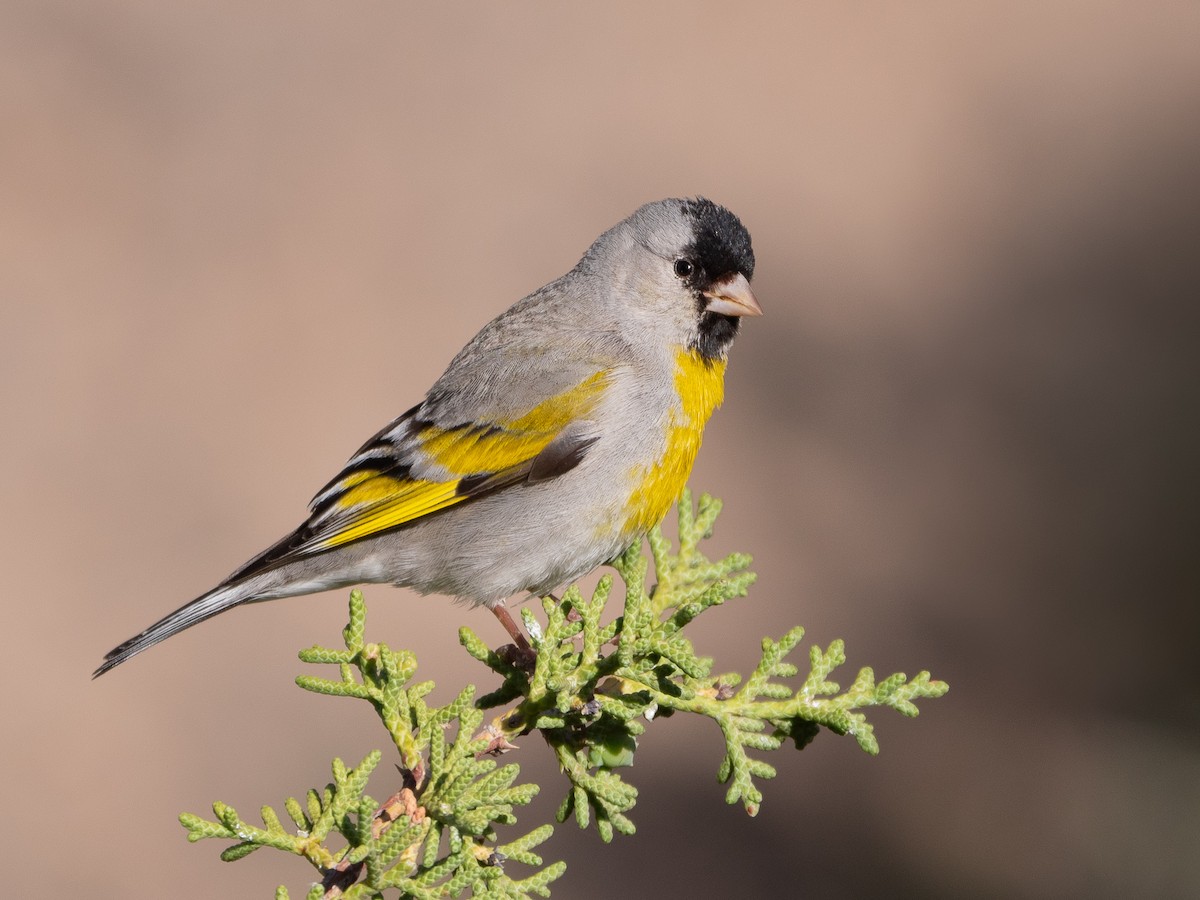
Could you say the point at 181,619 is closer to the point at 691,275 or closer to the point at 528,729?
the point at 528,729

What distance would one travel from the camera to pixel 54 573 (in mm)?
6082

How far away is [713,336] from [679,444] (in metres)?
0.40

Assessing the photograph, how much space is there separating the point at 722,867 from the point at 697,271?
281cm

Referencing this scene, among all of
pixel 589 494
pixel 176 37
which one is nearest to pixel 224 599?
pixel 589 494

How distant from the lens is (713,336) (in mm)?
3580

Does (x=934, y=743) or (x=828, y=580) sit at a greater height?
(x=828, y=580)

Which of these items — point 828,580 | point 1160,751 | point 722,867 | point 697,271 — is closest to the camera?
Result: point 697,271

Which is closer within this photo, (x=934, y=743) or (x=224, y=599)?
(x=224, y=599)

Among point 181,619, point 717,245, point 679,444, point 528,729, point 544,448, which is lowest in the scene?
point 528,729

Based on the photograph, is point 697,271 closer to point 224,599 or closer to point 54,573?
point 224,599

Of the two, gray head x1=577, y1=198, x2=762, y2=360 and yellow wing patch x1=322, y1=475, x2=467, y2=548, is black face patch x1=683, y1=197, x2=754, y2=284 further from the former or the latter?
yellow wing patch x1=322, y1=475, x2=467, y2=548

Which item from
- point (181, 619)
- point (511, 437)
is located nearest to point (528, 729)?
point (181, 619)

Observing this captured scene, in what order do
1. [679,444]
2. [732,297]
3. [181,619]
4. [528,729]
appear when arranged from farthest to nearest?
[732,297]
[679,444]
[181,619]
[528,729]

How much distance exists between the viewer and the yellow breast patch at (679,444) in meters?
3.22
